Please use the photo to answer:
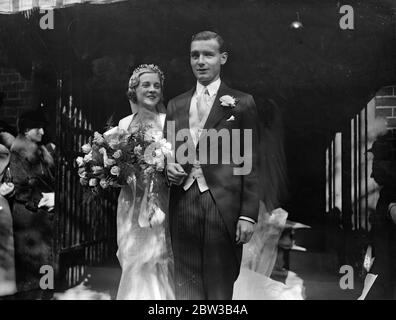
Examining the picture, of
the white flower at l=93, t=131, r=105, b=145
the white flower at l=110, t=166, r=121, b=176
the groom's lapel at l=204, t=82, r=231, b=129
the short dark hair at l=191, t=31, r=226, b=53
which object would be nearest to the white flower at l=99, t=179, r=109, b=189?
the white flower at l=110, t=166, r=121, b=176

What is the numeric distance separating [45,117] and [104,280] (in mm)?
1612

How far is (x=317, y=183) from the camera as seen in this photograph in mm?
4250

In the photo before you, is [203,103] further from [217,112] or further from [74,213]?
[74,213]

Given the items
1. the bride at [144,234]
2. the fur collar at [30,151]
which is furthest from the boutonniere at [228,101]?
the fur collar at [30,151]

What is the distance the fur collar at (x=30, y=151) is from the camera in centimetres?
452

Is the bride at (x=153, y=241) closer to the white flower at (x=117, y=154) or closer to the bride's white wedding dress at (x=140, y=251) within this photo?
the bride's white wedding dress at (x=140, y=251)

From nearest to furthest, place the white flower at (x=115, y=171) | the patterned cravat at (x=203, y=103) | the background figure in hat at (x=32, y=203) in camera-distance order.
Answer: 1. the white flower at (x=115, y=171)
2. the patterned cravat at (x=203, y=103)
3. the background figure in hat at (x=32, y=203)

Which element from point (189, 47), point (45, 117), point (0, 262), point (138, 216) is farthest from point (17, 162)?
point (189, 47)

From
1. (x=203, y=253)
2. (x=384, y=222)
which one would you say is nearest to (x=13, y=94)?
(x=203, y=253)

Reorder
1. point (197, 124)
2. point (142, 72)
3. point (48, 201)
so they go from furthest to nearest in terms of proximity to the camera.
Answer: point (48, 201)
point (142, 72)
point (197, 124)

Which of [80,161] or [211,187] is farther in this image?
[80,161]

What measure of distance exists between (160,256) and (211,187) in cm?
78

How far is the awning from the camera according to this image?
4.49m

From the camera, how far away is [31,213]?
453 cm
